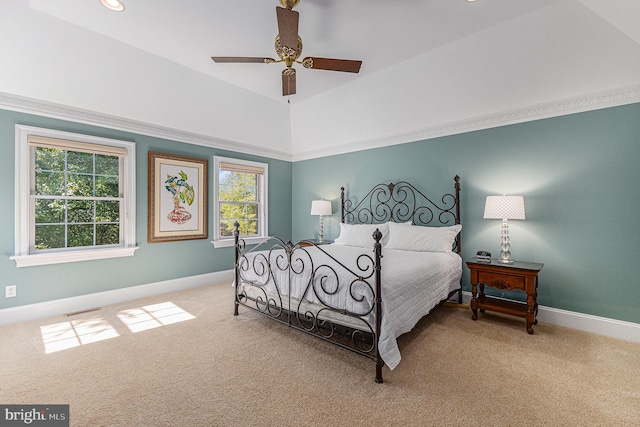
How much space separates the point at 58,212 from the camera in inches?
135

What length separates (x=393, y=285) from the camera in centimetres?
221

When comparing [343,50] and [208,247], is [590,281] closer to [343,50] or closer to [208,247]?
[343,50]

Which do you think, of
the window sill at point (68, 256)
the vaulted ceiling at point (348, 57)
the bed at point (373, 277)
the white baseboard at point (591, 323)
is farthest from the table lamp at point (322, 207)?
the white baseboard at point (591, 323)

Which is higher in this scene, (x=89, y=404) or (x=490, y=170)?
(x=490, y=170)

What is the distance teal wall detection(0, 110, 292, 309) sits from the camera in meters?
3.04

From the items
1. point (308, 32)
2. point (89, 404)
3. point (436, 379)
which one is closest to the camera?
point (89, 404)

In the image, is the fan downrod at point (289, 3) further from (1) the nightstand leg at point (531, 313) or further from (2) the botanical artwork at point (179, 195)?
(1) the nightstand leg at point (531, 313)

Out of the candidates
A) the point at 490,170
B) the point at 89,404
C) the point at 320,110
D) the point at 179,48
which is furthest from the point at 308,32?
the point at 89,404

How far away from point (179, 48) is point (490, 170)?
4134mm

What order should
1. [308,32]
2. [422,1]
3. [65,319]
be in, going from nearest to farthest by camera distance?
[422,1] → [308,32] → [65,319]

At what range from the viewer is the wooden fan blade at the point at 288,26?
2.09m

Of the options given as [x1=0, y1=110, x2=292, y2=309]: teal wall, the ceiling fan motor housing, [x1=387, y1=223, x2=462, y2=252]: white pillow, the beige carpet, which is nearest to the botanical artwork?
[x1=0, y1=110, x2=292, y2=309]: teal wall

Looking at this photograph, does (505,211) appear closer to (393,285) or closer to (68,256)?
(393,285)

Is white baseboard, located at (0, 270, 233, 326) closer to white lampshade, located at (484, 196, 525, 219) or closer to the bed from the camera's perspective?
the bed
